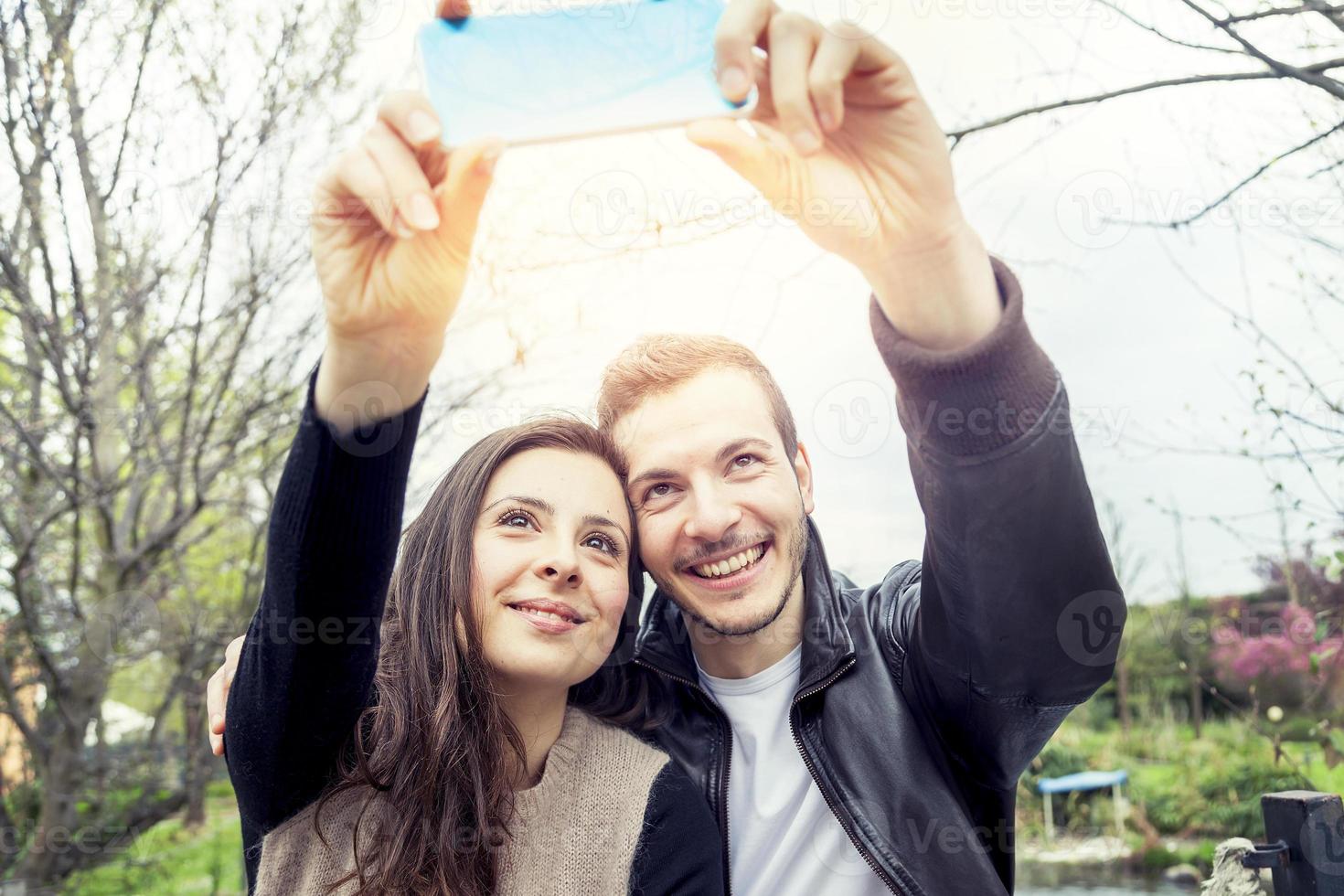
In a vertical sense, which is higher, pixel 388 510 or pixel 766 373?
pixel 766 373

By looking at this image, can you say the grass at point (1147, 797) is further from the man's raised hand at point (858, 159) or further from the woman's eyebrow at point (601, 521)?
the man's raised hand at point (858, 159)

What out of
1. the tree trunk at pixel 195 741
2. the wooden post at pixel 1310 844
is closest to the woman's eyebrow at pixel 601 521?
the wooden post at pixel 1310 844

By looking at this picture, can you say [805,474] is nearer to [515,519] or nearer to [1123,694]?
[515,519]

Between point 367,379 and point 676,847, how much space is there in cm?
85

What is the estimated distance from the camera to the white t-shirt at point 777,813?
166cm

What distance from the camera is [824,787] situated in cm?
166

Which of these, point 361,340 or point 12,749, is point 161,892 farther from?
point 361,340

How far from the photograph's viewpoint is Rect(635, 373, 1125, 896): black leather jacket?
53.0 inches

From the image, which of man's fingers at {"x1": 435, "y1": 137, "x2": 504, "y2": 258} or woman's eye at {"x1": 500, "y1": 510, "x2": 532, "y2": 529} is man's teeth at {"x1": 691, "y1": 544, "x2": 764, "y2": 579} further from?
man's fingers at {"x1": 435, "y1": 137, "x2": 504, "y2": 258}

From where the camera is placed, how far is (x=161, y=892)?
523 cm

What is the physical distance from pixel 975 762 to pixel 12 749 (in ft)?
18.1

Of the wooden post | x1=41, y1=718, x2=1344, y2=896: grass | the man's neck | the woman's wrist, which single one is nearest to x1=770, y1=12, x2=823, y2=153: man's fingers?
the woman's wrist

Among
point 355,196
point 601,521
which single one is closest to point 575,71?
point 355,196

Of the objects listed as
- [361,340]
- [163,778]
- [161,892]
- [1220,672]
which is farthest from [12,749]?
[1220,672]
